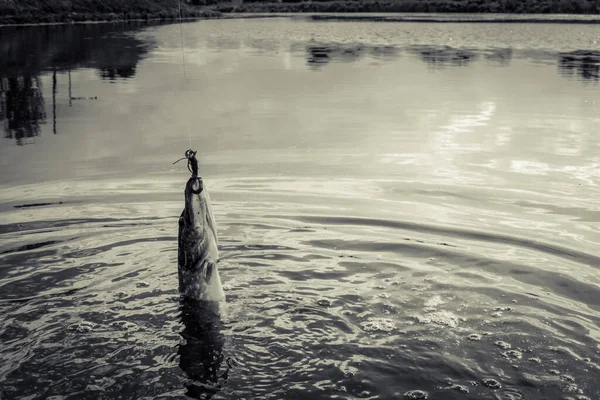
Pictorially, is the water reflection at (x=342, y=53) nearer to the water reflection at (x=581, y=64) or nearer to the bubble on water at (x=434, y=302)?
the water reflection at (x=581, y=64)

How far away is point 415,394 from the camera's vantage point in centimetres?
556

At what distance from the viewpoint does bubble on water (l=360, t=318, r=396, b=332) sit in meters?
6.57

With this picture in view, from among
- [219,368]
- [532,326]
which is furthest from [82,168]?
[532,326]

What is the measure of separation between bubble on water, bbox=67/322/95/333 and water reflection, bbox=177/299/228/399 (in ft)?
2.62

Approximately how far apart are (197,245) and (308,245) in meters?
2.72

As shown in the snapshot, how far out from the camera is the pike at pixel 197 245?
21.0 feet

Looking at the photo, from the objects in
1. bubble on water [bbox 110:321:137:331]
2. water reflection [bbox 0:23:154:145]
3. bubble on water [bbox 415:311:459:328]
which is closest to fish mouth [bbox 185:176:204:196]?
bubble on water [bbox 110:321:137:331]

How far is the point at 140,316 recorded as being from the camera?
6.86 m

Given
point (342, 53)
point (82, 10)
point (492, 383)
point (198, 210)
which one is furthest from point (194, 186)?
point (82, 10)

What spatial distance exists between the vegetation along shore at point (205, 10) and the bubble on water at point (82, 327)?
4894 cm

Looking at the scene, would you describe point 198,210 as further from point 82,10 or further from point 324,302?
point 82,10

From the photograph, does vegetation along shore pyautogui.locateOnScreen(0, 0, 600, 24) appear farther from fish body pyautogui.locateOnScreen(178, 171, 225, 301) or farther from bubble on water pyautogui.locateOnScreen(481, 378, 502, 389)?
bubble on water pyautogui.locateOnScreen(481, 378, 502, 389)

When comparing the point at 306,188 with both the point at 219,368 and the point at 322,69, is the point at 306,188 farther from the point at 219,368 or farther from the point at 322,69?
the point at 322,69

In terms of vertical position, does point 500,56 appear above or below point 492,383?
above
